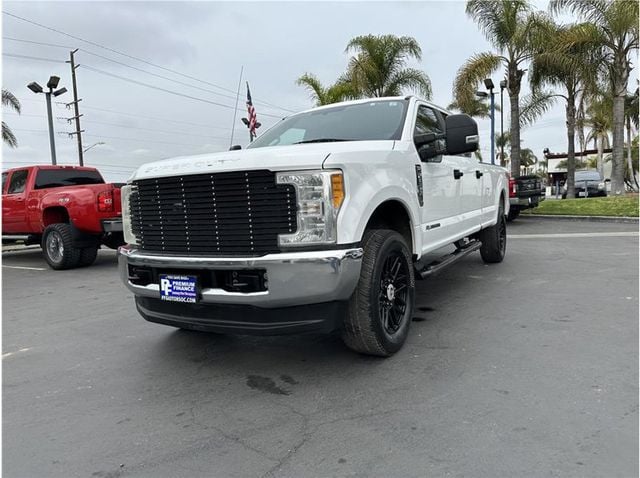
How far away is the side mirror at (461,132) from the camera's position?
4.29m

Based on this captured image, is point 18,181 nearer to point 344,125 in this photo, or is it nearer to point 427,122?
point 344,125

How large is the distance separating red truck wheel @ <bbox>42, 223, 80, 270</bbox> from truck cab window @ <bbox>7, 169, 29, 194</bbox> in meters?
1.52

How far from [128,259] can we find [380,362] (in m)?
1.97

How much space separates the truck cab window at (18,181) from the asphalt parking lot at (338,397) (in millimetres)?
5380

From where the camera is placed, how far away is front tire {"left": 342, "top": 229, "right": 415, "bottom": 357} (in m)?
3.28

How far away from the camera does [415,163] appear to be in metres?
4.13

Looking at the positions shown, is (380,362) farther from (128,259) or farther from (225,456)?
(128,259)

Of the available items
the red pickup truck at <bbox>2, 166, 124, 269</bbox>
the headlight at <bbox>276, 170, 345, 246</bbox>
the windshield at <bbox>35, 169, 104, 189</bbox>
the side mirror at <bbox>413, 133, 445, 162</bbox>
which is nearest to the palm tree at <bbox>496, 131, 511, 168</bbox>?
the windshield at <bbox>35, 169, 104, 189</bbox>

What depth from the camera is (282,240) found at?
3.05 m

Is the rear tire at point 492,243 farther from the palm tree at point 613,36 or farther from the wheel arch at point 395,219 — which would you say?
the palm tree at point 613,36

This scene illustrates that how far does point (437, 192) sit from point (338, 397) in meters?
2.35

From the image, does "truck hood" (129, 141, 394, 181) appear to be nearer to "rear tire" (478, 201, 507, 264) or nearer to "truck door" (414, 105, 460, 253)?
"truck door" (414, 105, 460, 253)

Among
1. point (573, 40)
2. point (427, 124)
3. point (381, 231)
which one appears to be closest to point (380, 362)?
point (381, 231)

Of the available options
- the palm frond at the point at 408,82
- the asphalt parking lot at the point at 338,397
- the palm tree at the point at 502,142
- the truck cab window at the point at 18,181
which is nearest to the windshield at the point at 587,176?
the palm tree at the point at 502,142
